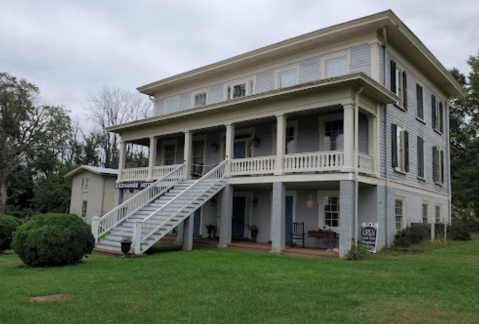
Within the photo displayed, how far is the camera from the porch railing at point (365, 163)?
13219mm

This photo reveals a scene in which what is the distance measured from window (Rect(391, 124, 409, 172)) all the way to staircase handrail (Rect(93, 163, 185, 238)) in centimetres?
914

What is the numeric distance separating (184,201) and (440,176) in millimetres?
13562

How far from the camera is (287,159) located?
1455cm

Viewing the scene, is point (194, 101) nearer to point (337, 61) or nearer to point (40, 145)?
point (337, 61)

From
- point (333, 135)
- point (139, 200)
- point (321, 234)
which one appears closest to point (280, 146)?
point (333, 135)

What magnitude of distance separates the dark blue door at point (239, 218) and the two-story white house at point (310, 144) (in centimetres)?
5

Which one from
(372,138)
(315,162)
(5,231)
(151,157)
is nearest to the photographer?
(315,162)

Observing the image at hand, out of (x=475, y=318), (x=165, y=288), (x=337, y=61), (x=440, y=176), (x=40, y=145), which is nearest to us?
(x=475, y=318)

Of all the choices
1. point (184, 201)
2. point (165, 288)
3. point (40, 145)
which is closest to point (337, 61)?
point (184, 201)

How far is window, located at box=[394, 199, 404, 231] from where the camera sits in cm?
1560

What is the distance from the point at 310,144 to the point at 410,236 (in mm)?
5229

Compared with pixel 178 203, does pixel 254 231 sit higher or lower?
lower

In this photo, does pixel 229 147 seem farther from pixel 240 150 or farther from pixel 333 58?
pixel 333 58

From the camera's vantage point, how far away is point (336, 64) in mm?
15727
